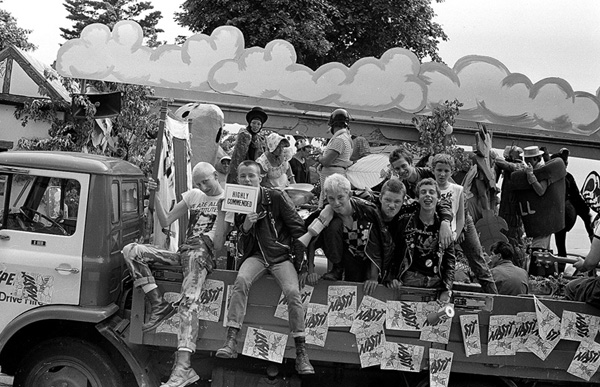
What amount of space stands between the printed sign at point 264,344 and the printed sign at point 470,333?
1.32 m

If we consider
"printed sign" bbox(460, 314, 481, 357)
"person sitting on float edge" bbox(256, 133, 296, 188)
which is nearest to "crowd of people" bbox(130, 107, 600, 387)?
"printed sign" bbox(460, 314, 481, 357)

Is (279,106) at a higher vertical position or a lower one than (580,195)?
higher

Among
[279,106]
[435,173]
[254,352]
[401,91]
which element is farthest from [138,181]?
[401,91]

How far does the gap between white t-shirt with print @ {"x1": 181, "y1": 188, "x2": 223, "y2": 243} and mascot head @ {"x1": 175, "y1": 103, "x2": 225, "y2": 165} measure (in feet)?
7.92

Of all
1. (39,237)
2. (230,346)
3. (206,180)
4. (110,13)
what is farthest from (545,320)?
(110,13)

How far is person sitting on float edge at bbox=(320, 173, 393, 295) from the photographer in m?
4.71

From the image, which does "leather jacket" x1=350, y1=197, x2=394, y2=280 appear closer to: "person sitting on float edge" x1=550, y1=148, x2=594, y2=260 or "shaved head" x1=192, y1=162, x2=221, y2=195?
"shaved head" x1=192, y1=162, x2=221, y2=195

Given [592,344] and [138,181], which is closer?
[592,344]

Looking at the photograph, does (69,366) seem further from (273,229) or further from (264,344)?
(273,229)

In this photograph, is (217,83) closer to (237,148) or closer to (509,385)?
(237,148)

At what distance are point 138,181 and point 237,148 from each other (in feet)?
4.95

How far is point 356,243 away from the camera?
15.7ft

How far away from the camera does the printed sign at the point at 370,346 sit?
14.9 feet

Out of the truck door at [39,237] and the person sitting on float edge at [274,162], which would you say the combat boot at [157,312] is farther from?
the person sitting on float edge at [274,162]
